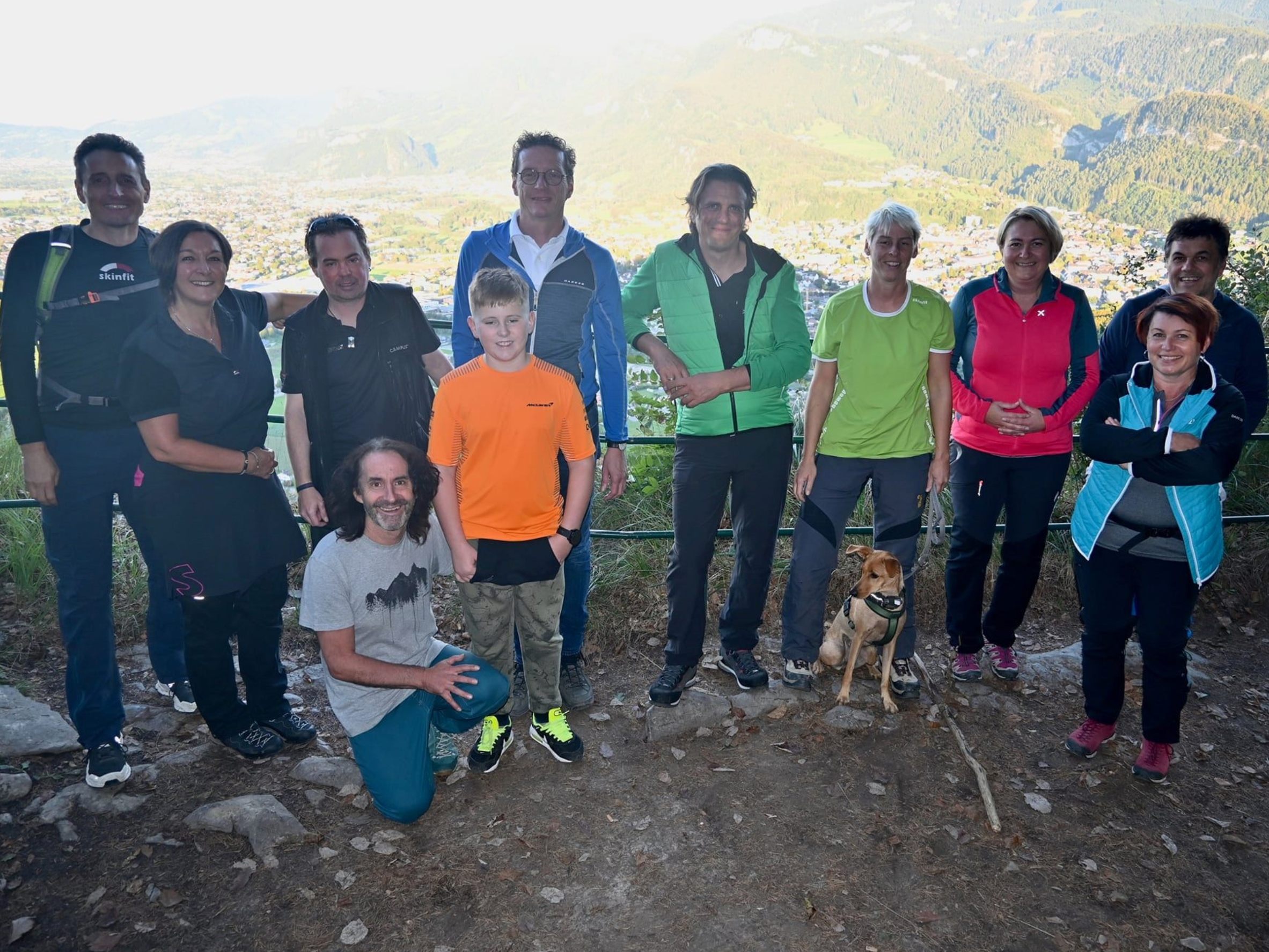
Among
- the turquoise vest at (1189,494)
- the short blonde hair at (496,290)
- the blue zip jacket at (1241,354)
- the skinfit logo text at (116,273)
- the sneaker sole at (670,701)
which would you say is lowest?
the sneaker sole at (670,701)

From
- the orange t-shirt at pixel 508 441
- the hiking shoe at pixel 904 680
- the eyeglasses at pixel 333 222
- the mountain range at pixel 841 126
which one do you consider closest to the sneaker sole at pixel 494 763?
the orange t-shirt at pixel 508 441

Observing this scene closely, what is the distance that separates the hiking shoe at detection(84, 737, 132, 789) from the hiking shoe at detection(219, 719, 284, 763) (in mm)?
359

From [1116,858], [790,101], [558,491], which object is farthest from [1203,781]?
[790,101]

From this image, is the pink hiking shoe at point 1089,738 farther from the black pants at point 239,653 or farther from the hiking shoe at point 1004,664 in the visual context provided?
the black pants at point 239,653

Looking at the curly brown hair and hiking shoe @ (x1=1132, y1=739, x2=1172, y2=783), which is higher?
the curly brown hair

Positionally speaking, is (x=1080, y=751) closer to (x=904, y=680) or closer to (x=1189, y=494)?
(x=904, y=680)

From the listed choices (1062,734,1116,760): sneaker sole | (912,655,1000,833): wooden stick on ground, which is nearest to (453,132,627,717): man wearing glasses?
(912,655,1000,833): wooden stick on ground

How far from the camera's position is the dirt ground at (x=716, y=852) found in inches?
96.3

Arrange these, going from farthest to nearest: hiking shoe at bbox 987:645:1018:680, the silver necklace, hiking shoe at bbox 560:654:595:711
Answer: hiking shoe at bbox 987:645:1018:680 < hiking shoe at bbox 560:654:595:711 < the silver necklace

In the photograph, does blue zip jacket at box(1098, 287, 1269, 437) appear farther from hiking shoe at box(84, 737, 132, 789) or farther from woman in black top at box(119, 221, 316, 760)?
hiking shoe at box(84, 737, 132, 789)

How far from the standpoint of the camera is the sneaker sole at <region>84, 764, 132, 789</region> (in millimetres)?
3012

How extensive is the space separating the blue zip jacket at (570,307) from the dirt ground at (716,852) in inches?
65.9

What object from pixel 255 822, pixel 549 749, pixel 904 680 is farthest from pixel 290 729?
pixel 904 680

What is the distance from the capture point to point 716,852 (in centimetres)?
278
